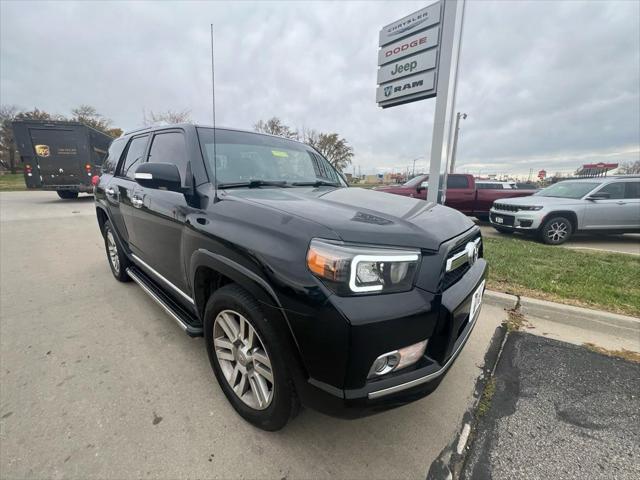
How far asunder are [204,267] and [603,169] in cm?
4945

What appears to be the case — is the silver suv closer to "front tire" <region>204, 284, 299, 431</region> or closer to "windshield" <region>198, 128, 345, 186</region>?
"windshield" <region>198, 128, 345, 186</region>

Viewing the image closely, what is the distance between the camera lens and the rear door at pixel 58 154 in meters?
12.3

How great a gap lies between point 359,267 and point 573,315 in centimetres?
312

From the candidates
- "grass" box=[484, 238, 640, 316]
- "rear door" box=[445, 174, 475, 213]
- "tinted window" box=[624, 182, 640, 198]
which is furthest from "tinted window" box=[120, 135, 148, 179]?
"tinted window" box=[624, 182, 640, 198]

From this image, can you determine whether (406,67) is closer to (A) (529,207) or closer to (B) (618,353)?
(A) (529,207)

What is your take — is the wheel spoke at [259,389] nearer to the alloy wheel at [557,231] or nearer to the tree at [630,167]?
the alloy wheel at [557,231]

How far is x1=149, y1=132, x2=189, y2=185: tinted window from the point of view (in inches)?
92.5

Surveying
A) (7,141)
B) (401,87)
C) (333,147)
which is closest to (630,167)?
(333,147)

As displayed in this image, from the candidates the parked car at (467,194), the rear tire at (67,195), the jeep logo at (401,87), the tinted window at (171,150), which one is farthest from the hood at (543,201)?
the rear tire at (67,195)

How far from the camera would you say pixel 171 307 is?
8.19 feet

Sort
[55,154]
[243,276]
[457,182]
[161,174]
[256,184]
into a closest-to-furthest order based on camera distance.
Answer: [243,276], [161,174], [256,184], [457,182], [55,154]

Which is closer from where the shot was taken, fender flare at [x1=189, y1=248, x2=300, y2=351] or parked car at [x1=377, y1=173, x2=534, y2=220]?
fender flare at [x1=189, y1=248, x2=300, y2=351]

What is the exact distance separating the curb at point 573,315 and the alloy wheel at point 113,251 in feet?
15.4

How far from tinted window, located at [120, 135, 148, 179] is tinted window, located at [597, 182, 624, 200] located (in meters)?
9.72
